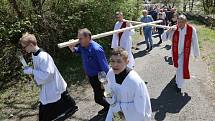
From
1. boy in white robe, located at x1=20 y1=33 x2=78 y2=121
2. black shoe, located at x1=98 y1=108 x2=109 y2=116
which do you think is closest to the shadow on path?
black shoe, located at x1=98 y1=108 x2=109 y2=116

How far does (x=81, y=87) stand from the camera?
11031mm

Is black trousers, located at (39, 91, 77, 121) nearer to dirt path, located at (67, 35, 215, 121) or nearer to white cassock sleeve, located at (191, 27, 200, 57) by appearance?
dirt path, located at (67, 35, 215, 121)

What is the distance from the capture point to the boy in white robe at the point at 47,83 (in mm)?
6995

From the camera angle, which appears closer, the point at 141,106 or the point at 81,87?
the point at 141,106

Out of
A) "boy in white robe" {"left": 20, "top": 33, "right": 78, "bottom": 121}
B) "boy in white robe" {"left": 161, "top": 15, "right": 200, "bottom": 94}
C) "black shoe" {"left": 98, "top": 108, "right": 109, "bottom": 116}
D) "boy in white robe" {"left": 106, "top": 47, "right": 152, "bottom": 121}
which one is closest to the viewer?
"boy in white robe" {"left": 106, "top": 47, "right": 152, "bottom": 121}

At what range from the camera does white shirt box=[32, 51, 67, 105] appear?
7109mm

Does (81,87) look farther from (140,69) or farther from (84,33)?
(84,33)

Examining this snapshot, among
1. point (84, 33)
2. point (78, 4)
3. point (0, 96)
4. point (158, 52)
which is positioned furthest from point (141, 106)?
point (158, 52)

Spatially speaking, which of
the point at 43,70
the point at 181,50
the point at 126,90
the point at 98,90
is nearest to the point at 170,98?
the point at 181,50

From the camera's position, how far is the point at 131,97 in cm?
520

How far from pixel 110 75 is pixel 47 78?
85.5 inches

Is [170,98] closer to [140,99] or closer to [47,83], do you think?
[47,83]

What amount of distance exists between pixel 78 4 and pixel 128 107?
388 inches

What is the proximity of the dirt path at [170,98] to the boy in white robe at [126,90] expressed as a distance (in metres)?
2.97
